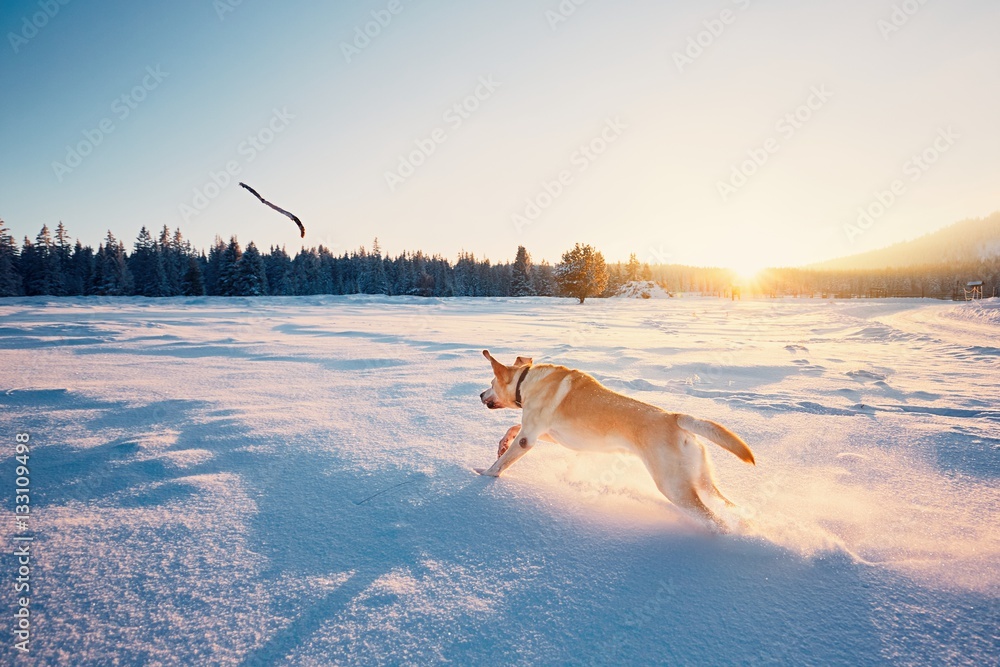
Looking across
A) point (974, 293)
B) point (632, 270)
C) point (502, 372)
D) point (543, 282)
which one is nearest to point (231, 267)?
point (543, 282)

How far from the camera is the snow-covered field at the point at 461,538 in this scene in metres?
1.55

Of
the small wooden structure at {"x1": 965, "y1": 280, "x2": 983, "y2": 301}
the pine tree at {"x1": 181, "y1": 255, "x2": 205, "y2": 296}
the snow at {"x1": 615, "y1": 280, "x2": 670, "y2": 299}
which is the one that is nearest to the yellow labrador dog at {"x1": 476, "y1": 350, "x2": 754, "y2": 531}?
the pine tree at {"x1": 181, "y1": 255, "x2": 205, "y2": 296}

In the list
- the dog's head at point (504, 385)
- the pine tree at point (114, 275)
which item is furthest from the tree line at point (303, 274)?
the dog's head at point (504, 385)

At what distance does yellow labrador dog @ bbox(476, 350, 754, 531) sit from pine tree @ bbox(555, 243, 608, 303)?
4800 cm

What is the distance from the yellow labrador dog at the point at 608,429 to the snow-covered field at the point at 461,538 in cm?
23

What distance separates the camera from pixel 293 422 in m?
3.97

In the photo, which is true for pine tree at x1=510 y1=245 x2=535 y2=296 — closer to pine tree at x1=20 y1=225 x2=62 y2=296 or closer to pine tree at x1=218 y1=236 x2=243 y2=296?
pine tree at x1=218 y1=236 x2=243 y2=296

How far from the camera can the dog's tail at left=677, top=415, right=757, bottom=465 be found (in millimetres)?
2412

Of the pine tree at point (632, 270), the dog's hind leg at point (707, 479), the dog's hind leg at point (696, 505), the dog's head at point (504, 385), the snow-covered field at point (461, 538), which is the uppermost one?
the pine tree at point (632, 270)

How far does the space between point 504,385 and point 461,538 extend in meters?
1.72

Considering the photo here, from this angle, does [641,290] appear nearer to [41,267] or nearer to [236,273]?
[236,273]

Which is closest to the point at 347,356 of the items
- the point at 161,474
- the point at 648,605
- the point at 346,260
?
the point at 161,474

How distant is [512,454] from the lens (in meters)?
3.07

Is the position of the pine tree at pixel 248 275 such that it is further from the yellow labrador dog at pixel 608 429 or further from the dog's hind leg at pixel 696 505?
the dog's hind leg at pixel 696 505
